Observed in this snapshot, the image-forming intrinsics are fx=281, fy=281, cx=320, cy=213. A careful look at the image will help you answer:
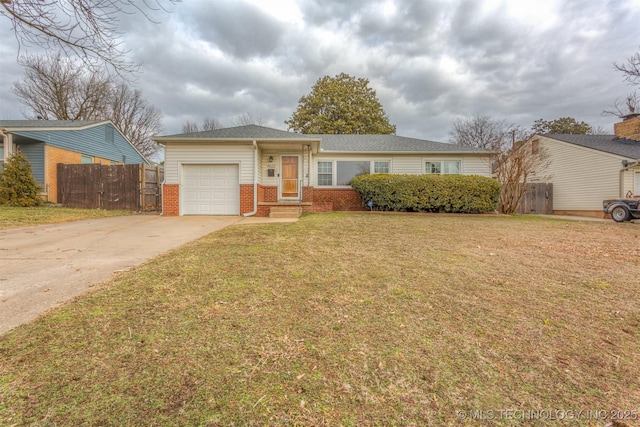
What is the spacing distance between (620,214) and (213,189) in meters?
15.9

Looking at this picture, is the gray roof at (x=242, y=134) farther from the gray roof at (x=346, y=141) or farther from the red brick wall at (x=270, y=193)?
the red brick wall at (x=270, y=193)

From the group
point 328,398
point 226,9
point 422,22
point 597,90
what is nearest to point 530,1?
point 422,22

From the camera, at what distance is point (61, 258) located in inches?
163

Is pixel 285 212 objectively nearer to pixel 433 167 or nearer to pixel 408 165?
pixel 408 165

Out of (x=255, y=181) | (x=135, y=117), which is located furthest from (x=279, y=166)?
(x=135, y=117)

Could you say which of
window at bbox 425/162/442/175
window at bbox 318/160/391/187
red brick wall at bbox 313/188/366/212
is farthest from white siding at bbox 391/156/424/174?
red brick wall at bbox 313/188/366/212

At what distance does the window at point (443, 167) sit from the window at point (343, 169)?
1935mm

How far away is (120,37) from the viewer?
5172mm

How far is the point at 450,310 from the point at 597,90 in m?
25.5

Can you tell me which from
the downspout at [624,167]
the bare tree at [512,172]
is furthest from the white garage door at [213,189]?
the downspout at [624,167]

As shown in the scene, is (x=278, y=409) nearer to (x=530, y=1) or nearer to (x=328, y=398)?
(x=328, y=398)

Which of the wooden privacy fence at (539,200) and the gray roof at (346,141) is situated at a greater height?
the gray roof at (346,141)

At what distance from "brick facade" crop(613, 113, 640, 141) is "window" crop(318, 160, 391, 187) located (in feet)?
48.9

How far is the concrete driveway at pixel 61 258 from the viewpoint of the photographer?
2.57 meters
